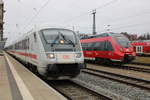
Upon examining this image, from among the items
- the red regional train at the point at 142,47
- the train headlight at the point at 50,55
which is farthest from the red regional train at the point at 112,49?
Answer: the red regional train at the point at 142,47

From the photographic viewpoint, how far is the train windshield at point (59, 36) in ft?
30.3

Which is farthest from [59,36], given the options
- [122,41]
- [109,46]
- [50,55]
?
[122,41]

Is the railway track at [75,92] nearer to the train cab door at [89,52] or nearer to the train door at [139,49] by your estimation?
the train cab door at [89,52]

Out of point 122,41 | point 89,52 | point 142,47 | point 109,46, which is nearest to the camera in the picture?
point 122,41

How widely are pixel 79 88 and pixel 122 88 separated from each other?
5.97 ft

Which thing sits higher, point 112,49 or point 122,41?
point 122,41

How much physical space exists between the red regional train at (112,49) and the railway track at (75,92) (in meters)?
7.47

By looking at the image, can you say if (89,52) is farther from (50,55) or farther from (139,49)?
(139,49)

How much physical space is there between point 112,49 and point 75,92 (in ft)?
31.8

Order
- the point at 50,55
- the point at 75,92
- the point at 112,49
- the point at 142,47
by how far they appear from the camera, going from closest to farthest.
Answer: the point at 75,92
the point at 50,55
the point at 112,49
the point at 142,47

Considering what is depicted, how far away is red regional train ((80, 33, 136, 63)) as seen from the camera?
16750 mm

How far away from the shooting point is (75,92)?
318 inches

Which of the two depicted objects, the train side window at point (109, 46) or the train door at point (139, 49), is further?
the train door at point (139, 49)

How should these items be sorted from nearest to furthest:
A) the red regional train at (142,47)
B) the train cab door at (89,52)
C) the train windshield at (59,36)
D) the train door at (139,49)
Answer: the train windshield at (59,36) < the train cab door at (89,52) < the red regional train at (142,47) < the train door at (139,49)
